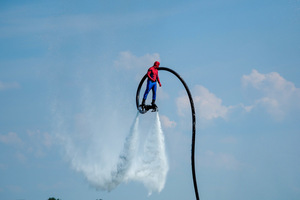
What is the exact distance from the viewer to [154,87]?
62.3m

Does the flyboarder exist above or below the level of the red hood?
below

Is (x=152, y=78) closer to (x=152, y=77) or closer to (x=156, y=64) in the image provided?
(x=152, y=77)

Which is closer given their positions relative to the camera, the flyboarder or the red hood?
the flyboarder

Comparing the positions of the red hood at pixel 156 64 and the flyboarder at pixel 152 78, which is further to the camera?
the red hood at pixel 156 64

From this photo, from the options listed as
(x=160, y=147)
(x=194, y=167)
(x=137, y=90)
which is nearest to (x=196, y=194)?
(x=194, y=167)

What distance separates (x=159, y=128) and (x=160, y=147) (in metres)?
2.37

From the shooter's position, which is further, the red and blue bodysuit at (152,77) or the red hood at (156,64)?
the red hood at (156,64)

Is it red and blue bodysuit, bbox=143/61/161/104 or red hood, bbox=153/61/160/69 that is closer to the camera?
red and blue bodysuit, bbox=143/61/161/104

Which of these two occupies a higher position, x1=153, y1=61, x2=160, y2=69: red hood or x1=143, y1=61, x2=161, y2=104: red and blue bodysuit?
x1=153, y1=61, x2=160, y2=69: red hood

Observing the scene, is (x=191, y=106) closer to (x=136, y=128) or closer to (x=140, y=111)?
(x=140, y=111)

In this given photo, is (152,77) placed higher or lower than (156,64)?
lower

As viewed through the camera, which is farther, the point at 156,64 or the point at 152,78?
the point at 156,64

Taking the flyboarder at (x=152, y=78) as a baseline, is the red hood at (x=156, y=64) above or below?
above

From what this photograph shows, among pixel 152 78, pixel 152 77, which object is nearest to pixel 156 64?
pixel 152 77
